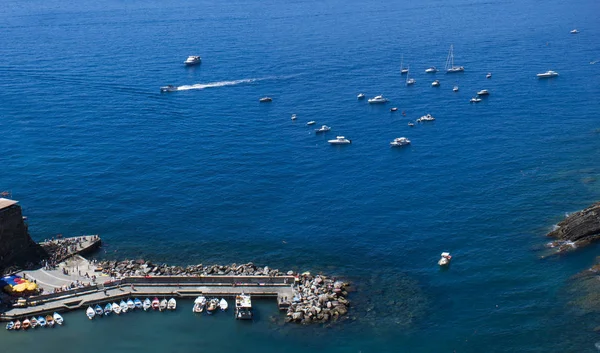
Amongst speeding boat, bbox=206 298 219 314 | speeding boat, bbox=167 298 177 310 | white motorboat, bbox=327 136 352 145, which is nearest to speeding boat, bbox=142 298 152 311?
speeding boat, bbox=167 298 177 310

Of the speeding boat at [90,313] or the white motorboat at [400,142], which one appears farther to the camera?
the white motorboat at [400,142]

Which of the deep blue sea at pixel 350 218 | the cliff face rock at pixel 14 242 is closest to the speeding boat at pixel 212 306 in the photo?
the deep blue sea at pixel 350 218

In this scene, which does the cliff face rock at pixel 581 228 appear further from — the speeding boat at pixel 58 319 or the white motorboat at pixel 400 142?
the speeding boat at pixel 58 319

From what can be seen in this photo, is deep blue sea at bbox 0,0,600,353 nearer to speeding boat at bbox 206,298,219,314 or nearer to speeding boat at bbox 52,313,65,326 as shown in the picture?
speeding boat at bbox 52,313,65,326

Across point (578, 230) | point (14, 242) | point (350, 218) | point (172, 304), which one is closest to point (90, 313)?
point (172, 304)

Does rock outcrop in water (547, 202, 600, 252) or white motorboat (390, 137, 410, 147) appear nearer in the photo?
rock outcrop in water (547, 202, 600, 252)

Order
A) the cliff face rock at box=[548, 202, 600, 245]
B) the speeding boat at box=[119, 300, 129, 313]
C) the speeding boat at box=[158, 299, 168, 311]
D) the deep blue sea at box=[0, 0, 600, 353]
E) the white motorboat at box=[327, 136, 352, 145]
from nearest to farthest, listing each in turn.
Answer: the deep blue sea at box=[0, 0, 600, 353]
the speeding boat at box=[119, 300, 129, 313]
the speeding boat at box=[158, 299, 168, 311]
the cliff face rock at box=[548, 202, 600, 245]
the white motorboat at box=[327, 136, 352, 145]

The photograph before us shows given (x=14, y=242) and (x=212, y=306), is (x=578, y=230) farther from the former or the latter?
(x=14, y=242)
